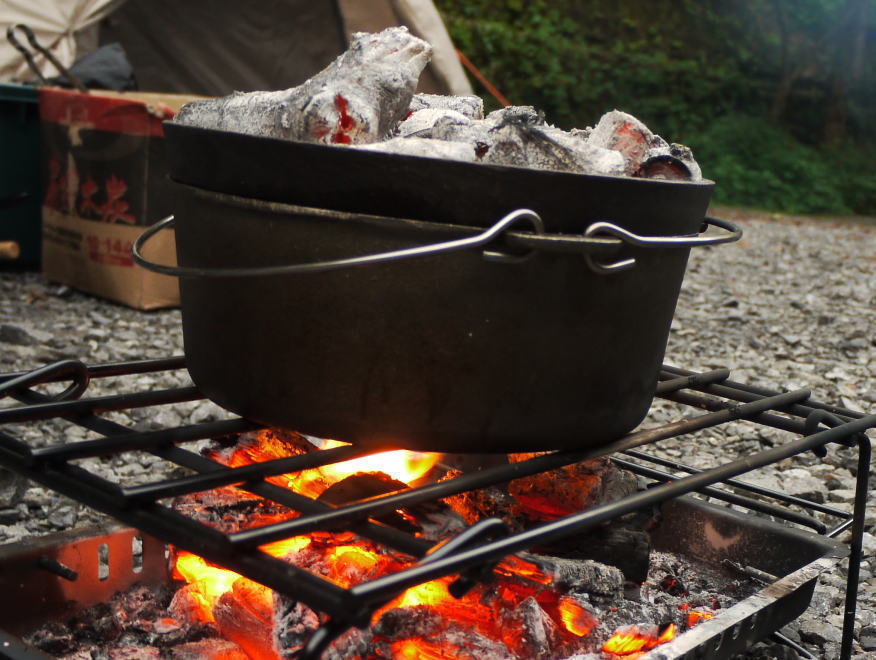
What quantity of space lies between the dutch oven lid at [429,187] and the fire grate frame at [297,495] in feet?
1.06

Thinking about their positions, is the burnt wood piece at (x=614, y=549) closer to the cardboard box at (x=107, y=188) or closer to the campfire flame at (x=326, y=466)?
the campfire flame at (x=326, y=466)

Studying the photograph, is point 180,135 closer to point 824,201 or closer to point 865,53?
point 824,201

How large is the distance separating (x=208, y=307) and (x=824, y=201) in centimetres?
1137

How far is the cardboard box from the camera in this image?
13.6ft

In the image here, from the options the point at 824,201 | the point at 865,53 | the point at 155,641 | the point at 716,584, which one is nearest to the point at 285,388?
the point at 155,641

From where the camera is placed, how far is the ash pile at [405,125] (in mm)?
1324

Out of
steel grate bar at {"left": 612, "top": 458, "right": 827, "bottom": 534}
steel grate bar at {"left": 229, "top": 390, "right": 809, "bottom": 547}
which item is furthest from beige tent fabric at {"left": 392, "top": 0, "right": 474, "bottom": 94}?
steel grate bar at {"left": 229, "top": 390, "right": 809, "bottom": 547}

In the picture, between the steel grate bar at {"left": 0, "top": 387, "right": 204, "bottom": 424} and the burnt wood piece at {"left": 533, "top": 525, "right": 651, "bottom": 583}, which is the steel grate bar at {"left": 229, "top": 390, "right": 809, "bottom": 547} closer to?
the burnt wood piece at {"left": 533, "top": 525, "right": 651, "bottom": 583}

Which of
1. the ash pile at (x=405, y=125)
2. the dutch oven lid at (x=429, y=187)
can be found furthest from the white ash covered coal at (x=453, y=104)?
the dutch oven lid at (x=429, y=187)

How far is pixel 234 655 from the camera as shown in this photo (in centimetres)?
152

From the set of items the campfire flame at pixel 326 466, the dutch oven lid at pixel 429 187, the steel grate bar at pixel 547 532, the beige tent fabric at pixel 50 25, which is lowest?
the campfire flame at pixel 326 466

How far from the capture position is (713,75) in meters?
13.4

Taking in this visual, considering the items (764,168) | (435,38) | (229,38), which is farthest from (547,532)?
(764,168)

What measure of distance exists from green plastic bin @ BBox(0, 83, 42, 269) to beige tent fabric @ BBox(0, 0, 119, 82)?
1.47 ft
